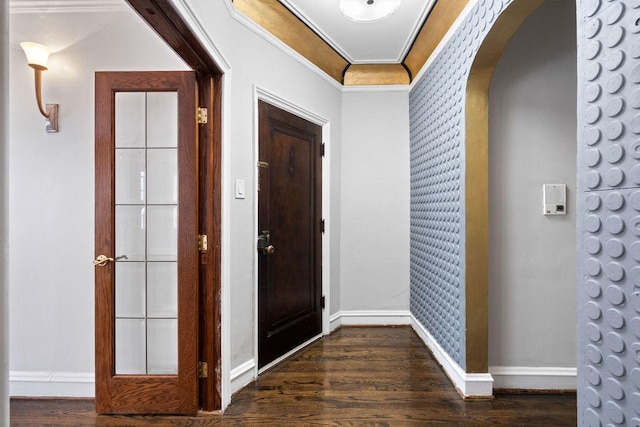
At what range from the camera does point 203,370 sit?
6.23 feet

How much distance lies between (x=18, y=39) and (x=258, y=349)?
2566 millimetres

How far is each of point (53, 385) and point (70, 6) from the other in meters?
2.40

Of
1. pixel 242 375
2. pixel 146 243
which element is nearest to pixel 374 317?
pixel 242 375

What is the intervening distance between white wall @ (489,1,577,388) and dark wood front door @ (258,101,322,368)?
1.46 meters

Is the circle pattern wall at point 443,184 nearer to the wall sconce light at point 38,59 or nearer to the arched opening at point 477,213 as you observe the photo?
the arched opening at point 477,213

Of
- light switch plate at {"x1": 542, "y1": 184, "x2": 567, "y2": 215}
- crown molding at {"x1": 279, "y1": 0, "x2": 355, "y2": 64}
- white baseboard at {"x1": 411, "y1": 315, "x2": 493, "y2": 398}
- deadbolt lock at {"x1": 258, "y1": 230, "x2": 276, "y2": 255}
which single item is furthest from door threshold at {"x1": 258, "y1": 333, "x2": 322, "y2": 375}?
crown molding at {"x1": 279, "y1": 0, "x2": 355, "y2": 64}

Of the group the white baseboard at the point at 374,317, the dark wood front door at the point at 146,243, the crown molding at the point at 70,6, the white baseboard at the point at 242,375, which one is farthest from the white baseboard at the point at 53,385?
the crown molding at the point at 70,6

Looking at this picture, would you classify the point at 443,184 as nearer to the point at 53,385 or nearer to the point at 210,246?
the point at 210,246

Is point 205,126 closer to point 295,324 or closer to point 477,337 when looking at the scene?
point 295,324

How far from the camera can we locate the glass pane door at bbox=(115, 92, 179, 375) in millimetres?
1941

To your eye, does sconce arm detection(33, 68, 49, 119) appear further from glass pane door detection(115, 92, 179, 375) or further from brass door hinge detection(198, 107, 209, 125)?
brass door hinge detection(198, 107, 209, 125)

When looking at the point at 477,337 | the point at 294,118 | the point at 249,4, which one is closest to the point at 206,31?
the point at 249,4

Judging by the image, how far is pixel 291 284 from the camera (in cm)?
273

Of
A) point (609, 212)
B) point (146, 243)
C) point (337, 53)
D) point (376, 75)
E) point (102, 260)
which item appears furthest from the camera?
point (376, 75)
